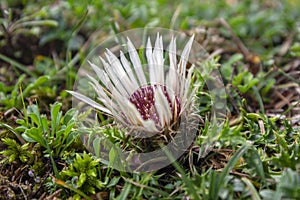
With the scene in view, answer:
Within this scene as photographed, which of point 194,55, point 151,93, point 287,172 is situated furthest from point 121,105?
point 194,55

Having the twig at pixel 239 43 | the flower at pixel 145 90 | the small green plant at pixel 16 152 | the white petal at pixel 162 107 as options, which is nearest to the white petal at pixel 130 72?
the flower at pixel 145 90

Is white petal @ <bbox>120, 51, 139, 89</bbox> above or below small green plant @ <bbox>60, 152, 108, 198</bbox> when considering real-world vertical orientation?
above

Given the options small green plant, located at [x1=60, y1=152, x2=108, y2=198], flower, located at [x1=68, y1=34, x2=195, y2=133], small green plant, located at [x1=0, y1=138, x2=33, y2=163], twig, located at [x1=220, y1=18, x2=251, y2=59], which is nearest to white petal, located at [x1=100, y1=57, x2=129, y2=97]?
flower, located at [x1=68, y1=34, x2=195, y2=133]

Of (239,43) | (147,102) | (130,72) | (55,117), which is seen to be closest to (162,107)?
(147,102)

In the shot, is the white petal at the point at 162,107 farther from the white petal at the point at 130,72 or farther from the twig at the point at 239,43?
the twig at the point at 239,43

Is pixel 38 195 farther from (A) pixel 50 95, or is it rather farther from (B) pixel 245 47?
(B) pixel 245 47

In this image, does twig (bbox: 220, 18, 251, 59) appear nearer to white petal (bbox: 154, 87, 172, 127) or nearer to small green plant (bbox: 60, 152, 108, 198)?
white petal (bbox: 154, 87, 172, 127)
